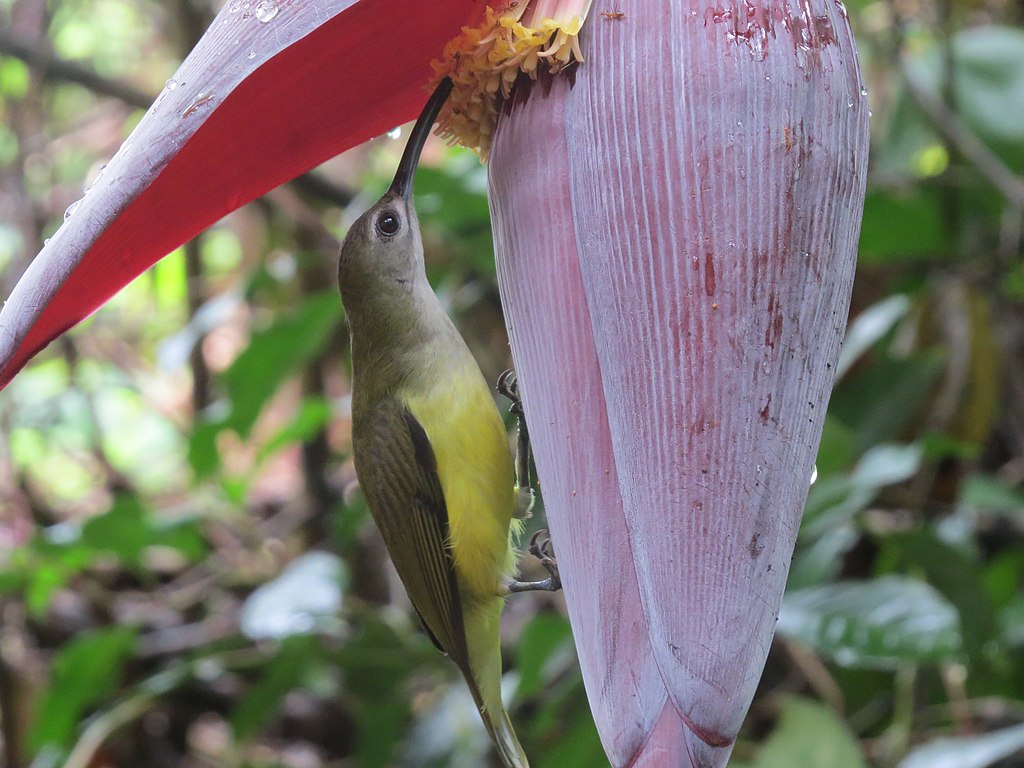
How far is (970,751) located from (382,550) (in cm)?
134

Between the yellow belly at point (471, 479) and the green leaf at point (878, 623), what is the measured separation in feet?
0.90

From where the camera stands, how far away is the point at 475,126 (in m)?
0.52

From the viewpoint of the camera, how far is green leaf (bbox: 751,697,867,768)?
3.41 feet

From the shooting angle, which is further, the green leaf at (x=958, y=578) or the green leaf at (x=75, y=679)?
the green leaf at (x=75, y=679)

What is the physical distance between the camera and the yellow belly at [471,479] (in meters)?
1.05

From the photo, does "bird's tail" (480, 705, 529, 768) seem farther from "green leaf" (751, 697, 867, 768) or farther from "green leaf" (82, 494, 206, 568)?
"green leaf" (82, 494, 206, 568)

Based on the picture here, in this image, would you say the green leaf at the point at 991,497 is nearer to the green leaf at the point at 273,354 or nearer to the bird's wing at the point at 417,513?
the bird's wing at the point at 417,513

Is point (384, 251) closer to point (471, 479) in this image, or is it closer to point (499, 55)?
point (471, 479)

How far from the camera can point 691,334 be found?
0.39m

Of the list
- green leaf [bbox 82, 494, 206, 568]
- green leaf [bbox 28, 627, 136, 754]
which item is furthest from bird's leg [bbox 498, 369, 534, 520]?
green leaf [bbox 28, 627, 136, 754]

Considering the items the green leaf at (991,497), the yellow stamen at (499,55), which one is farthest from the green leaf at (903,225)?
the yellow stamen at (499,55)

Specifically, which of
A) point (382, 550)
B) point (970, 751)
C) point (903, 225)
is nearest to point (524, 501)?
point (970, 751)

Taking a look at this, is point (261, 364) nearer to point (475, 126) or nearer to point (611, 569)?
point (475, 126)

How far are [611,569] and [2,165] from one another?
2.38 m
